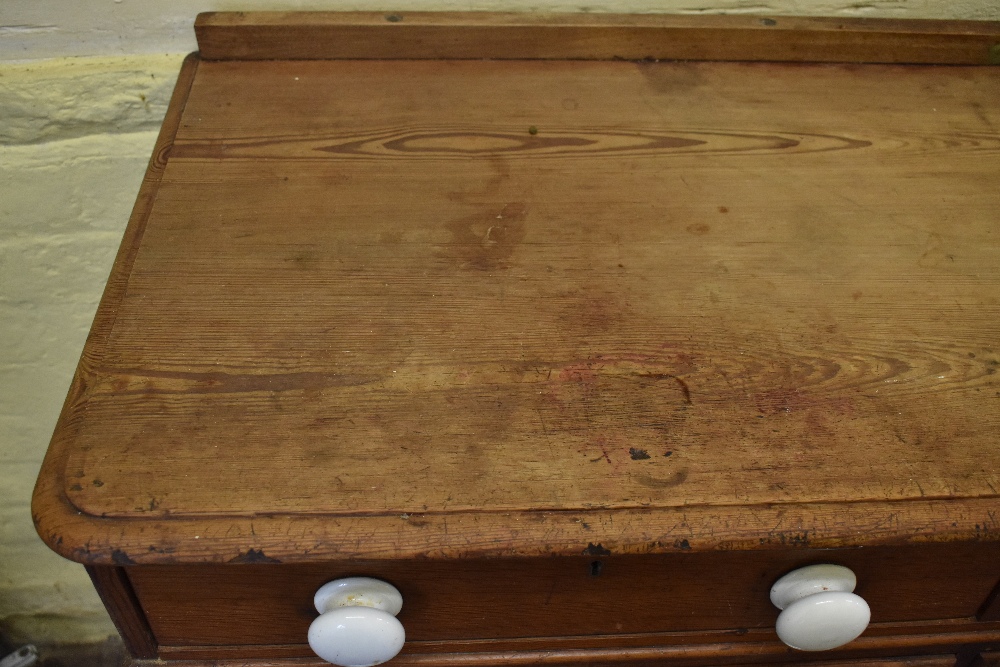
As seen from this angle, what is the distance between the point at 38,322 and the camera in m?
1.13

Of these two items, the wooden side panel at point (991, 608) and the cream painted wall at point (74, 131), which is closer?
the wooden side panel at point (991, 608)

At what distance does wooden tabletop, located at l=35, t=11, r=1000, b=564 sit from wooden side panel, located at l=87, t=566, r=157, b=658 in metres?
0.07

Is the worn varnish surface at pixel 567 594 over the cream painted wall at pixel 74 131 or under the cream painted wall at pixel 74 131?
under

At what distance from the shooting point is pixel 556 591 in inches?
24.4

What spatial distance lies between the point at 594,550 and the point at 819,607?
0.18 m

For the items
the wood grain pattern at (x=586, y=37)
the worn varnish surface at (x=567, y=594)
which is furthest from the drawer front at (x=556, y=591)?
the wood grain pattern at (x=586, y=37)

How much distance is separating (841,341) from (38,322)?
1.01m

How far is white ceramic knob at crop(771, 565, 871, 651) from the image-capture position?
59 centimetres

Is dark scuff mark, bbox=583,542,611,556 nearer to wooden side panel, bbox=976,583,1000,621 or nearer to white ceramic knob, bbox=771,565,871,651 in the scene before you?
white ceramic knob, bbox=771,565,871,651

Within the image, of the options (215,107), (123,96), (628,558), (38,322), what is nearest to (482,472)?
(628,558)

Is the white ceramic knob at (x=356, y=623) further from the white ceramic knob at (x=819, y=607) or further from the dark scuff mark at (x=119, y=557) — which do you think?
the white ceramic knob at (x=819, y=607)

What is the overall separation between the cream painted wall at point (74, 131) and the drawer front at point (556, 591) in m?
0.62

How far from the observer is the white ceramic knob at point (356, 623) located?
1.83ft

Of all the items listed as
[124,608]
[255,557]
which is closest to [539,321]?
[255,557]
